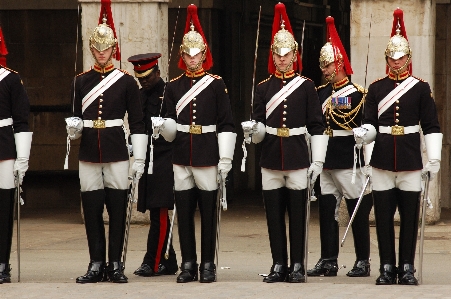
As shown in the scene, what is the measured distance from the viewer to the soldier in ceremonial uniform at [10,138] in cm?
955

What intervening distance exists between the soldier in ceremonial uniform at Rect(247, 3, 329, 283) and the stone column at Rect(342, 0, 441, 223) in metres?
4.28

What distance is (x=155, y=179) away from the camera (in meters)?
10.3

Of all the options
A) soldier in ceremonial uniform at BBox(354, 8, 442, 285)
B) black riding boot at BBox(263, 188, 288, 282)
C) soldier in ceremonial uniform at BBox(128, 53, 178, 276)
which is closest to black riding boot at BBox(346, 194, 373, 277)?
soldier in ceremonial uniform at BBox(354, 8, 442, 285)

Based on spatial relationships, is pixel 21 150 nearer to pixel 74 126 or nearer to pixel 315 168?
pixel 74 126

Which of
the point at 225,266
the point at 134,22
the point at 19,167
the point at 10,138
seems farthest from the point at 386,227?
the point at 134,22

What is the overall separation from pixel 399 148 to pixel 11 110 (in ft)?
10.2

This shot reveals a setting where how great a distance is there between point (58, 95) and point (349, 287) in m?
9.62

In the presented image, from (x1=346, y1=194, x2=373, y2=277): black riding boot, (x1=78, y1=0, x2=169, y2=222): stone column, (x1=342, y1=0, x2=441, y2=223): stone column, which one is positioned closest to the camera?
(x1=346, y1=194, x2=373, y2=277): black riding boot

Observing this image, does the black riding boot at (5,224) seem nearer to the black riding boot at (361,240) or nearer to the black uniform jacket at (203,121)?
the black uniform jacket at (203,121)

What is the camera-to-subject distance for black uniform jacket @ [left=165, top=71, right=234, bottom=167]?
9508 mm

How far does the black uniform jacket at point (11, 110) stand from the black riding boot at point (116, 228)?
86 cm

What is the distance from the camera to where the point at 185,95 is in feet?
31.4

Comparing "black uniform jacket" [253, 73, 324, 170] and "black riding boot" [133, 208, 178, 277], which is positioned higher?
"black uniform jacket" [253, 73, 324, 170]

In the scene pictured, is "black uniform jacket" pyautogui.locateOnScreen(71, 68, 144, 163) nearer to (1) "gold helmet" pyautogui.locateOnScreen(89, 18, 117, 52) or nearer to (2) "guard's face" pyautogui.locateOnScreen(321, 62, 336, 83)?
(1) "gold helmet" pyautogui.locateOnScreen(89, 18, 117, 52)
